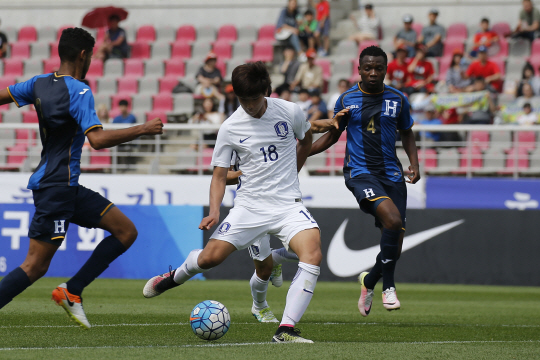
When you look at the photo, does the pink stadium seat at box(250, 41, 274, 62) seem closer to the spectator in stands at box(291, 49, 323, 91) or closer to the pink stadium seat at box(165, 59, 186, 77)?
the pink stadium seat at box(165, 59, 186, 77)

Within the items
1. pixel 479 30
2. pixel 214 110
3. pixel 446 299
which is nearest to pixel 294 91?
pixel 214 110

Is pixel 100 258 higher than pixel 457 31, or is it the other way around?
pixel 457 31

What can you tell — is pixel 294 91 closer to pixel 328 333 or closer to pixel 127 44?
pixel 127 44

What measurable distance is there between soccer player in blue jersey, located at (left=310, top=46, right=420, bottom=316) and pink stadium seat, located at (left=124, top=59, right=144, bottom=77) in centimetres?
1299

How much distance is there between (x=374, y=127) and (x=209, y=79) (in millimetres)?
10384

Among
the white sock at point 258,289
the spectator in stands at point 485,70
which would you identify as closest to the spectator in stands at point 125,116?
the spectator in stands at point 485,70

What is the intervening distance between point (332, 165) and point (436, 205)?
209 cm

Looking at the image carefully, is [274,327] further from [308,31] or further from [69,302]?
[308,31]

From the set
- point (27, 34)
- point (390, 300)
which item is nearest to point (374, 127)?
point (390, 300)

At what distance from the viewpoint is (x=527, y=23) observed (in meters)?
18.1

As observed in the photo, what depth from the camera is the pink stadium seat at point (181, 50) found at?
20.2 metres

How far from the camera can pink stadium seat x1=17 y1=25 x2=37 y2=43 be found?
21.7 meters

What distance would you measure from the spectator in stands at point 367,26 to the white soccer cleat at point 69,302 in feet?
47.0

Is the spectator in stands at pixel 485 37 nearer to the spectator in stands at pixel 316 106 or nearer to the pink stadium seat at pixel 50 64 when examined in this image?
the spectator in stands at pixel 316 106
